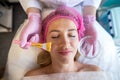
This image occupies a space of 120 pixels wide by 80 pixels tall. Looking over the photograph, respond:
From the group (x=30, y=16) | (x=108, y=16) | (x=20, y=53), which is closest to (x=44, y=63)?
(x=20, y=53)

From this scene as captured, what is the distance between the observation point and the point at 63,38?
92 cm

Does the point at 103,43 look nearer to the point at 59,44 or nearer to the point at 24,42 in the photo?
the point at 59,44

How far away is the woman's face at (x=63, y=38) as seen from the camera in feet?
3.00

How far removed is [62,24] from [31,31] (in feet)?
0.66

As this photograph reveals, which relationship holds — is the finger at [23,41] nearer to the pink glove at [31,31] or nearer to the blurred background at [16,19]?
the pink glove at [31,31]

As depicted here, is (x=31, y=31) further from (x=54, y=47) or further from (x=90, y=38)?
(x=90, y=38)

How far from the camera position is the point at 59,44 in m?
0.92

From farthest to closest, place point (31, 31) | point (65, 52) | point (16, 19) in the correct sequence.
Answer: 1. point (16, 19)
2. point (31, 31)
3. point (65, 52)

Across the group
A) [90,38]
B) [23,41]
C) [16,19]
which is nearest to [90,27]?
[90,38]

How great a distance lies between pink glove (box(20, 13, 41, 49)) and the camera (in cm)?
102

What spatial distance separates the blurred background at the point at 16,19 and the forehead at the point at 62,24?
1.63ft

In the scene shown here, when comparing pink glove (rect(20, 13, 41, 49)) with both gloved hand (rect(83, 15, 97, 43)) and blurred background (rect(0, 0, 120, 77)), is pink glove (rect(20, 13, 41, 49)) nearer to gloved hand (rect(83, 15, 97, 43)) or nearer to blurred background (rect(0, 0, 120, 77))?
gloved hand (rect(83, 15, 97, 43))

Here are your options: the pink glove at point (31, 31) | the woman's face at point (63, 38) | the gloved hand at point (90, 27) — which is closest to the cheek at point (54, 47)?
the woman's face at point (63, 38)

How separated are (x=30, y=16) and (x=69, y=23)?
254 mm
